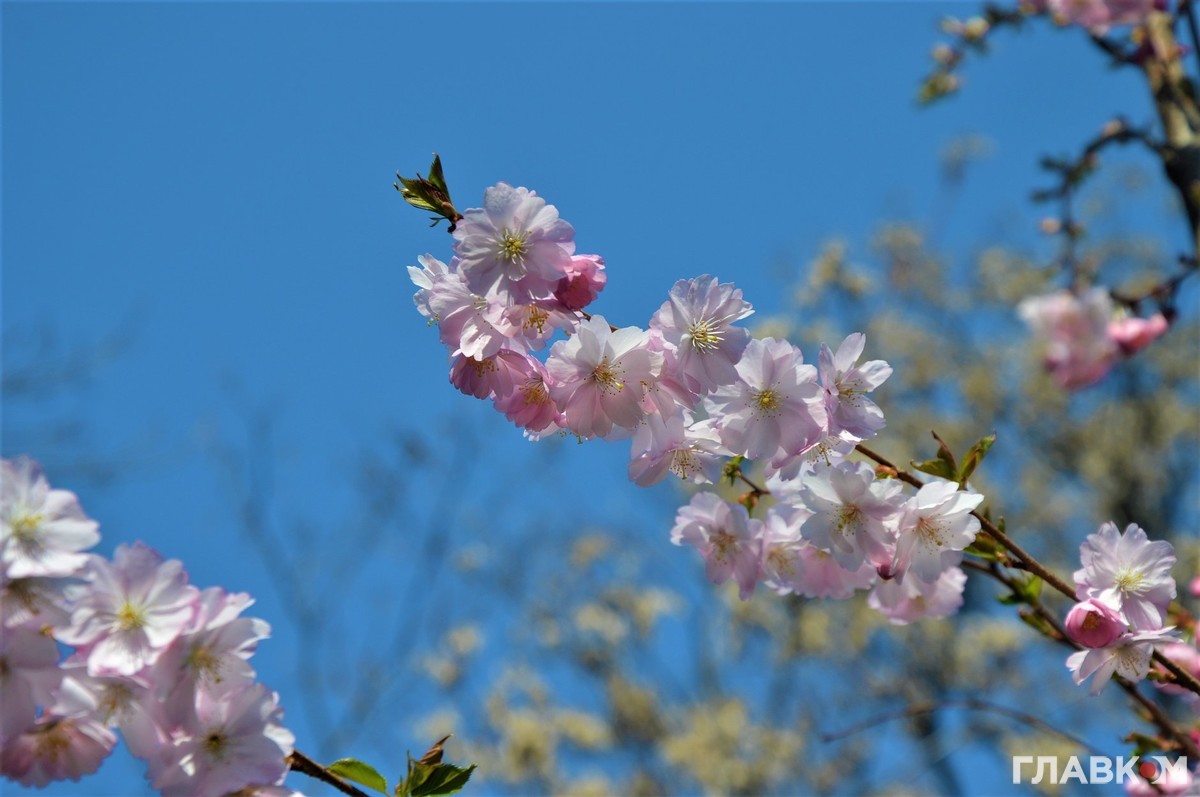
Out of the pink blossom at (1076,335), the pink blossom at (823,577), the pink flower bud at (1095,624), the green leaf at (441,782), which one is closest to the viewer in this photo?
the green leaf at (441,782)

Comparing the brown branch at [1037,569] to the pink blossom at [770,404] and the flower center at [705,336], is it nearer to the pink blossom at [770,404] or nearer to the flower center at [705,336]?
the pink blossom at [770,404]

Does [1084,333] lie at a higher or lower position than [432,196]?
higher

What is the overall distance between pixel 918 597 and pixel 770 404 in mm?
538

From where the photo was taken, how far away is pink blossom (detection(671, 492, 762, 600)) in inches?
65.7

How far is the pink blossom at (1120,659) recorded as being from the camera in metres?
1.36

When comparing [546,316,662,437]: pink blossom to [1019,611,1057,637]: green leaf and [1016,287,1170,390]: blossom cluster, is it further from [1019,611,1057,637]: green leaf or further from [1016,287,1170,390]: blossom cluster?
[1016,287,1170,390]: blossom cluster

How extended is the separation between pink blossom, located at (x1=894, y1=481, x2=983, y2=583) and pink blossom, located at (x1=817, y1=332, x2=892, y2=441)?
0.11m

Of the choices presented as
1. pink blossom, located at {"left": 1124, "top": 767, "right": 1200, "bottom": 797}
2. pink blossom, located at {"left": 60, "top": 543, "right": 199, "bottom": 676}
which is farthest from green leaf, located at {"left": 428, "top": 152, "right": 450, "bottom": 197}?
pink blossom, located at {"left": 1124, "top": 767, "right": 1200, "bottom": 797}

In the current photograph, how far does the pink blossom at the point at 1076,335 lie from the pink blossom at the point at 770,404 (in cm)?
287

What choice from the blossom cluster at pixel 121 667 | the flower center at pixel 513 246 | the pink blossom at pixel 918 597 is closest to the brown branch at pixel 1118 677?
the pink blossom at pixel 918 597

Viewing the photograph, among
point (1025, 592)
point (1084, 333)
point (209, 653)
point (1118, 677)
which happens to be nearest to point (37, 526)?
point (209, 653)

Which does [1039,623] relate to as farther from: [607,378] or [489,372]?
[489,372]

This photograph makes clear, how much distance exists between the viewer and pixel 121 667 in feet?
3.95

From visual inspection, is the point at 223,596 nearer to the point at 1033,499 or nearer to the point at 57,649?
the point at 57,649
